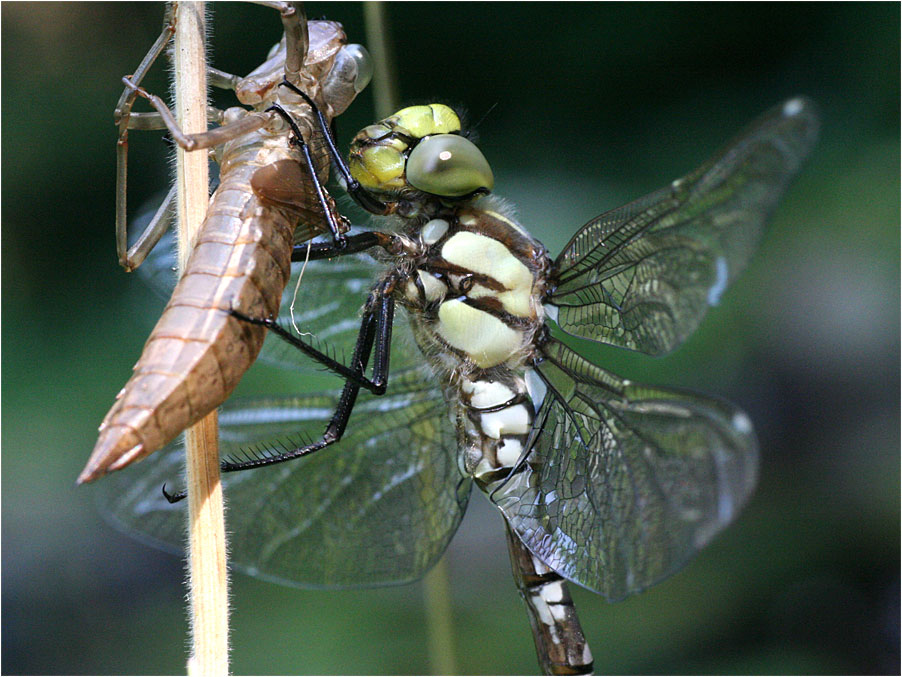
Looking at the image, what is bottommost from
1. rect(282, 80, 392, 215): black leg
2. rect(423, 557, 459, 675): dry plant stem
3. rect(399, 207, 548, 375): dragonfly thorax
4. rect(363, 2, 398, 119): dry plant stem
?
rect(423, 557, 459, 675): dry plant stem

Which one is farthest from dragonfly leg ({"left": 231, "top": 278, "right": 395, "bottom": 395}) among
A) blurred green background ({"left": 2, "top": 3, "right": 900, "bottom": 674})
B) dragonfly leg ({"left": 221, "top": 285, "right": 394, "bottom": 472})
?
blurred green background ({"left": 2, "top": 3, "right": 900, "bottom": 674})

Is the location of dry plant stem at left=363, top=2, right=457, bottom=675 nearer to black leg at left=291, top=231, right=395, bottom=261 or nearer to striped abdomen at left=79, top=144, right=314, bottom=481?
black leg at left=291, top=231, right=395, bottom=261

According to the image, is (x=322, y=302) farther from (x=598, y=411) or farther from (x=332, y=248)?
(x=598, y=411)

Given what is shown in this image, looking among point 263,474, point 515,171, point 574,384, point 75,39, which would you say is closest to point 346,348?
point 263,474

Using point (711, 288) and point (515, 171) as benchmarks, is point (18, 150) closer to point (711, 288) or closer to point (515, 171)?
point (515, 171)

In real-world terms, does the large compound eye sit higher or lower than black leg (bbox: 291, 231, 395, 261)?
higher

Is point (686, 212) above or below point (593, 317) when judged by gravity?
above

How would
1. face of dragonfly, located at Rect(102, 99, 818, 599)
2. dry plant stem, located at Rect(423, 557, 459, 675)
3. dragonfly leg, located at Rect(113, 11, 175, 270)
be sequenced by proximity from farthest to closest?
dry plant stem, located at Rect(423, 557, 459, 675)
face of dragonfly, located at Rect(102, 99, 818, 599)
dragonfly leg, located at Rect(113, 11, 175, 270)
